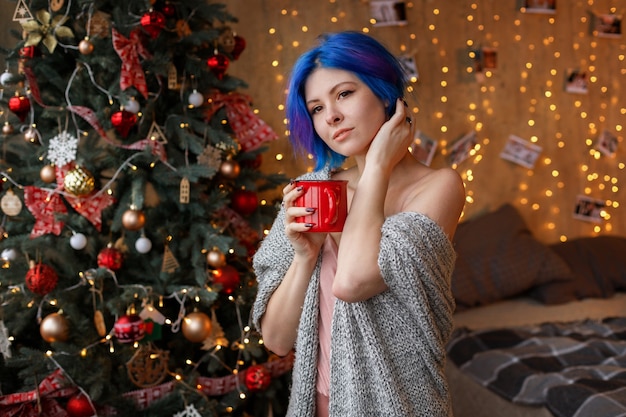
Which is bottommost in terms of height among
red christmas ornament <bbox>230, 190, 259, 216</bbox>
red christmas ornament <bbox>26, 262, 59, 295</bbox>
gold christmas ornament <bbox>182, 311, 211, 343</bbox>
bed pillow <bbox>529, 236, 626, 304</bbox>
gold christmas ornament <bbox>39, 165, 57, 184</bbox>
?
bed pillow <bbox>529, 236, 626, 304</bbox>

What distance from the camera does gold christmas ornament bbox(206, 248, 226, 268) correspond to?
7.64 feet

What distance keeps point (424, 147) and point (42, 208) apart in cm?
208

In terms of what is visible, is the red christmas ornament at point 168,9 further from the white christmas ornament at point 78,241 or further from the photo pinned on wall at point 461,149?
the photo pinned on wall at point 461,149

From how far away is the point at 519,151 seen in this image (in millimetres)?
3934

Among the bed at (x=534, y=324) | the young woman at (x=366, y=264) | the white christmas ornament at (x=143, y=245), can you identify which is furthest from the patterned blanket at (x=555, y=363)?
the white christmas ornament at (x=143, y=245)

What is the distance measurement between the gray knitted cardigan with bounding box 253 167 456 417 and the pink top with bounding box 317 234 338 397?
0.03 m

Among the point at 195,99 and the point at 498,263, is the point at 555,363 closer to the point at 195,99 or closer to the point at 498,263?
the point at 498,263

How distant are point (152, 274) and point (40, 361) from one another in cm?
44

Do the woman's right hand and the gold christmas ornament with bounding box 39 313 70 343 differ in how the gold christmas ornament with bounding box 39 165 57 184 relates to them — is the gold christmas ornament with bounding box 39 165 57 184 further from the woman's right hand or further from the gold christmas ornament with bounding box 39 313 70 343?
the woman's right hand

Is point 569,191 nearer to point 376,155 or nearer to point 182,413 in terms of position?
point 182,413

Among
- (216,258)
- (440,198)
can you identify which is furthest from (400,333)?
(216,258)

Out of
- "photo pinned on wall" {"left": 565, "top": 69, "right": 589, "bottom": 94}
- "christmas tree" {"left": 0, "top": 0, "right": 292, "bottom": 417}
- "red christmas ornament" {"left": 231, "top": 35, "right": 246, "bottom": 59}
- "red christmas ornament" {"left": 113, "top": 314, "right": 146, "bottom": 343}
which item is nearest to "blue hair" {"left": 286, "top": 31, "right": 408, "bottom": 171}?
"christmas tree" {"left": 0, "top": 0, "right": 292, "bottom": 417}

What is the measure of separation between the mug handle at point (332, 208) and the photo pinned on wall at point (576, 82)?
323 centimetres

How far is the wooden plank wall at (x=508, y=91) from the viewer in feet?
11.1
